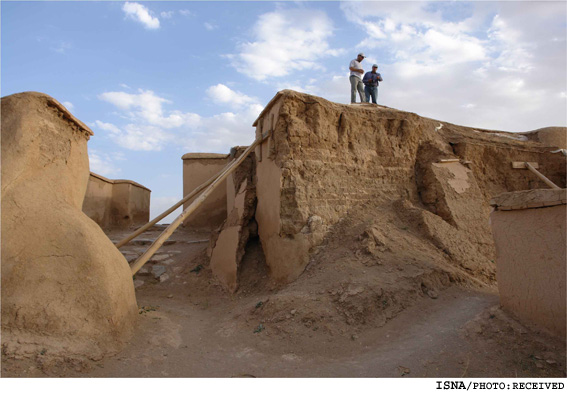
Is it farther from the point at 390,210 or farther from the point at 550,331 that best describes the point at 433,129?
the point at 550,331

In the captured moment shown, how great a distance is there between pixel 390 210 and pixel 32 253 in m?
5.32

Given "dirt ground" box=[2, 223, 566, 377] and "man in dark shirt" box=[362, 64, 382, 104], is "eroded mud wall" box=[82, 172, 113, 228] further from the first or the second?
"man in dark shirt" box=[362, 64, 382, 104]

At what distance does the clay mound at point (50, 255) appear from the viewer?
3.96m

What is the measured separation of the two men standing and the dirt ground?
4189 millimetres

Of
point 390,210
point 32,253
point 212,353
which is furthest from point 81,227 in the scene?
point 390,210

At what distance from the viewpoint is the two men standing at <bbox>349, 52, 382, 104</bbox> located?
9406 mm

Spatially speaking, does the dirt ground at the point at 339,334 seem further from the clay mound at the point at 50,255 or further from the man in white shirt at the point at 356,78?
the man in white shirt at the point at 356,78

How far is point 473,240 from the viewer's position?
6.94 metres

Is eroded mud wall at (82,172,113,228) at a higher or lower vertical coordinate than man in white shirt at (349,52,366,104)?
lower

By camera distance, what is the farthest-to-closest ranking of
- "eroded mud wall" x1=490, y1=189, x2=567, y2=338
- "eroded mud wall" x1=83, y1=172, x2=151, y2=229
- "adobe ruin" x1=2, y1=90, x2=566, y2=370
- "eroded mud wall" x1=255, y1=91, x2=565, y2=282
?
"eroded mud wall" x1=83, y1=172, x2=151, y2=229 → "eroded mud wall" x1=255, y1=91, x2=565, y2=282 → "adobe ruin" x1=2, y1=90, x2=566, y2=370 → "eroded mud wall" x1=490, y1=189, x2=567, y2=338

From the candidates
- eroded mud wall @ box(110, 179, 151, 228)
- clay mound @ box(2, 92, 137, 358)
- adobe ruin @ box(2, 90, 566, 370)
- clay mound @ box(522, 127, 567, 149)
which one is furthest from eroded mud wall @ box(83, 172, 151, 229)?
clay mound @ box(522, 127, 567, 149)

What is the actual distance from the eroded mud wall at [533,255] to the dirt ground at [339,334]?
206 mm

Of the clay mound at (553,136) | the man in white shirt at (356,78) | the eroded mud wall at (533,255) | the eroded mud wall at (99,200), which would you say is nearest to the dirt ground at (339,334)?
the eroded mud wall at (533,255)

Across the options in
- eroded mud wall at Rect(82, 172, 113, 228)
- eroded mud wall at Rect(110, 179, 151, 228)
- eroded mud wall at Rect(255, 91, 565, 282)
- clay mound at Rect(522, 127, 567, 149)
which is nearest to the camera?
eroded mud wall at Rect(255, 91, 565, 282)
